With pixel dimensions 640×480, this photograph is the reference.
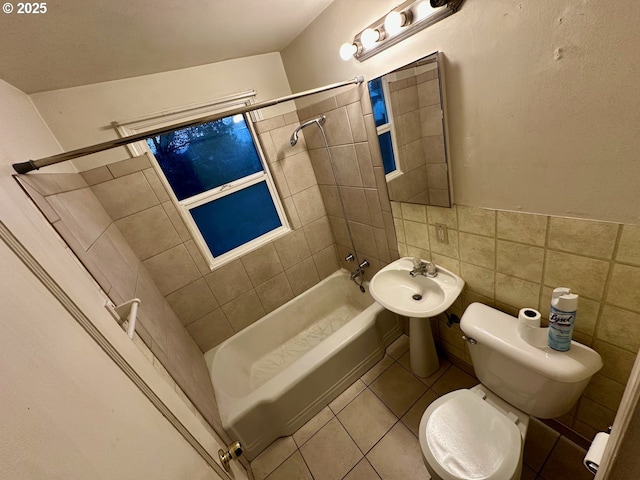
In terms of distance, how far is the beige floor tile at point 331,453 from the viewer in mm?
1376

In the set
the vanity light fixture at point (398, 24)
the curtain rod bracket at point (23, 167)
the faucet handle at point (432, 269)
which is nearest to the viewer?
the curtain rod bracket at point (23, 167)

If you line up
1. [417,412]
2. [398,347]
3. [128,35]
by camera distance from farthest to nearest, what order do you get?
[398,347] < [417,412] < [128,35]

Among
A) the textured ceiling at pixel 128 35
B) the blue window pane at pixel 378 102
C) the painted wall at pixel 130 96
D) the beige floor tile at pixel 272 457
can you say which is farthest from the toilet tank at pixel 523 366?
the painted wall at pixel 130 96

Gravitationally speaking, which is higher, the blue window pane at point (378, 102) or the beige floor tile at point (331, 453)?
the blue window pane at point (378, 102)

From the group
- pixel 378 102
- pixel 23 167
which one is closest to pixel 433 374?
pixel 378 102

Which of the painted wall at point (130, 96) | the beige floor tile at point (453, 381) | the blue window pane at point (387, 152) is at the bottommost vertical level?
the beige floor tile at point (453, 381)

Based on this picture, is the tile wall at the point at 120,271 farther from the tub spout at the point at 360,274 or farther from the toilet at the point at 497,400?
the tub spout at the point at 360,274

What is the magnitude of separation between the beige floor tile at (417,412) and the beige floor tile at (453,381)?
0.17 feet

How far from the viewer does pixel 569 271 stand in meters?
0.91

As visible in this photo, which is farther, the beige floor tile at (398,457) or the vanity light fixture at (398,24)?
the beige floor tile at (398,457)

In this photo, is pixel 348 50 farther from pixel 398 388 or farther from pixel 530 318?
pixel 398 388

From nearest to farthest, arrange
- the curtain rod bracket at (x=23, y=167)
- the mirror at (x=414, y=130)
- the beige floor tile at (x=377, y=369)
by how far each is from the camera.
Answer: the curtain rod bracket at (x=23, y=167) < the mirror at (x=414, y=130) < the beige floor tile at (x=377, y=369)

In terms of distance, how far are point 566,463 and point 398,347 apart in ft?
3.19

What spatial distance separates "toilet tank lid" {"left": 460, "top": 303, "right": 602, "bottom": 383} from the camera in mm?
869
